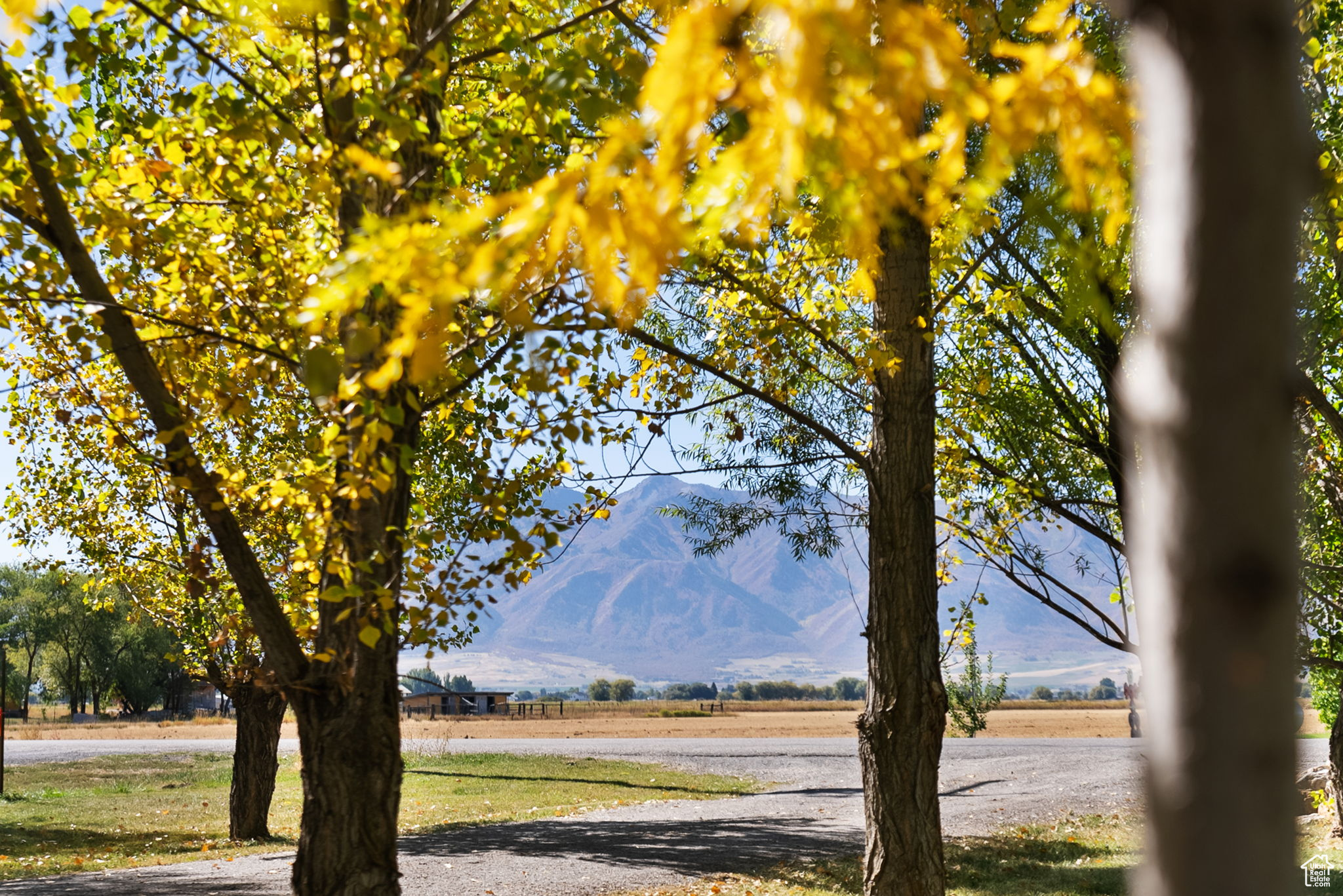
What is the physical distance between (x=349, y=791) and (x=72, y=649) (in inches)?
3259

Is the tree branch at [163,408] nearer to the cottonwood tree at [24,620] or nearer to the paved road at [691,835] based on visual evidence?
the paved road at [691,835]

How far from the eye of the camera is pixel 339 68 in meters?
3.98

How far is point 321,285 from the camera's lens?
10.6ft

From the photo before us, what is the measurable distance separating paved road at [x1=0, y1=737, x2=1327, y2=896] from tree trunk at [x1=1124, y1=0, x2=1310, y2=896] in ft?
8.90

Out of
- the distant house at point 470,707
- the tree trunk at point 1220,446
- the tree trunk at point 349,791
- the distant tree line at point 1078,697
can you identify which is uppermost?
the tree trunk at point 1220,446

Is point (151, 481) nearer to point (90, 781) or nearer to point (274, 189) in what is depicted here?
point (274, 189)

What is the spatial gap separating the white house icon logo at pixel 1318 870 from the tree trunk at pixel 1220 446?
31.4ft

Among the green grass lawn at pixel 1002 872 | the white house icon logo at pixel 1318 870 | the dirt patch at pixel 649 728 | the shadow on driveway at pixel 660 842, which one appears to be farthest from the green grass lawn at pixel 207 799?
the dirt patch at pixel 649 728

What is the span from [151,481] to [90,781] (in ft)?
59.7

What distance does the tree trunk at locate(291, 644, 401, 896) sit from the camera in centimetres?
370

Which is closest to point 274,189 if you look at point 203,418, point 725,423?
point 203,418

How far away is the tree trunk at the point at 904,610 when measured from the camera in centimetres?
569

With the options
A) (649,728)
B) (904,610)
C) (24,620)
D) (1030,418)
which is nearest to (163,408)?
(904,610)

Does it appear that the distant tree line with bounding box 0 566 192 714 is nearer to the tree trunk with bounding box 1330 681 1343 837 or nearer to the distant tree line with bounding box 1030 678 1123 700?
the tree trunk with bounding box 1330 681 1343 837
